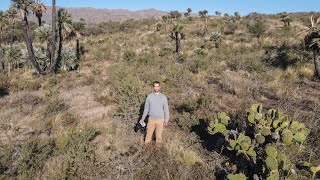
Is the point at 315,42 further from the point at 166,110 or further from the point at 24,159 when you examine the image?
the point at 24,159

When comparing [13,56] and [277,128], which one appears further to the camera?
[13,56]

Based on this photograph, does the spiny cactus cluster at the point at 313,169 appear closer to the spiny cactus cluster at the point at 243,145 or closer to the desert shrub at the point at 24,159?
the spiny cactus cluster at the point at 243,145

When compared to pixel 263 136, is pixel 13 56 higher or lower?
lower

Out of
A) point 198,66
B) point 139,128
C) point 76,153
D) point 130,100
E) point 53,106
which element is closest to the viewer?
point 76,153

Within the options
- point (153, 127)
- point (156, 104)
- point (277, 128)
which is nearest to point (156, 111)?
point (156, 104)

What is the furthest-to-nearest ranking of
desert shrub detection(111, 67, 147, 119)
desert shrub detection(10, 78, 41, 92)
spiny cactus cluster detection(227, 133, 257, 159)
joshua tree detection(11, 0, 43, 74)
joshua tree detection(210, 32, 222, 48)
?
1. joshua tree detection(210, 32, 222, 48)
2. joshua tree detection(11, 0, 43, 74)
3. desert shrub detection(10, 78, 41, 92)
4. desert shrub detection(111, 67, 147, 119)
5. spiny cactus cluster detection(227, 133, 257, 159)

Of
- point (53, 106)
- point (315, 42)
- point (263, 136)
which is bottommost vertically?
point (53, 106)

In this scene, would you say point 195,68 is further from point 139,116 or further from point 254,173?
point 254,173

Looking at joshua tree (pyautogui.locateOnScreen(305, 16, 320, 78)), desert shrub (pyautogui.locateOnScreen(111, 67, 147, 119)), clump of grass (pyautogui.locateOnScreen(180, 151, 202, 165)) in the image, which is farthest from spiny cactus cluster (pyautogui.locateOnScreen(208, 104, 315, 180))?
joshua tree (pyautogui.locateOnScreen(305, 16, 320, 78))

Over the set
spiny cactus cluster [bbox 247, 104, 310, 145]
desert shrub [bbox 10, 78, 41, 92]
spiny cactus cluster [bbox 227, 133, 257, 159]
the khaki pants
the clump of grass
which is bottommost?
desert shrub [bbox 10, 78, 41, 92]

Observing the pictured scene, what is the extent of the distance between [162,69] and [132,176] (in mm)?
14011

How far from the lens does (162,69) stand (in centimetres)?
2016

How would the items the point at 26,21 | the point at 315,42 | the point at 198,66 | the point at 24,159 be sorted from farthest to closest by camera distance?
the point at 26,21
the point at 198,66
the point at 315,42
the point at 24,159

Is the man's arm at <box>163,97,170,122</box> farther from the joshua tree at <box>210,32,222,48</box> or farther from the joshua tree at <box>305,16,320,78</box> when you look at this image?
the joshua tree at <box>210,32,222,48</box>
